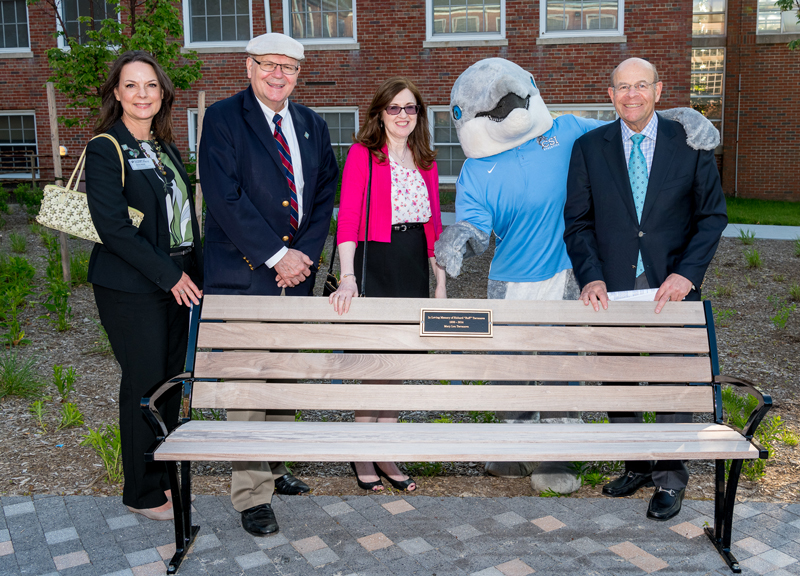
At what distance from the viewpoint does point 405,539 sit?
3.18 m

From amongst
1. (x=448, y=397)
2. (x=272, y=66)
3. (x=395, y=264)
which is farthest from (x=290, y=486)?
(x=272, y=66)

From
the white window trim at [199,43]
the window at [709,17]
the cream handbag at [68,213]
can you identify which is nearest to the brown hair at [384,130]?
the cream handbag at [68,213]

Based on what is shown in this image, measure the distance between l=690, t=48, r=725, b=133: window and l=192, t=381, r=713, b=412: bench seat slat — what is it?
20.4 meters

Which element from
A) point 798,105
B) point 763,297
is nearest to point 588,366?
point 763,297

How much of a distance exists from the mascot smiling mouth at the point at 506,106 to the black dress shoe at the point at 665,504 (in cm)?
187

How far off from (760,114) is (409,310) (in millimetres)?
20274

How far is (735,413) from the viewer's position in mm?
4223

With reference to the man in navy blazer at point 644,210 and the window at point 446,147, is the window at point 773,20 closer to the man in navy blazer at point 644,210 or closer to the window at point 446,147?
the window at point 446,147

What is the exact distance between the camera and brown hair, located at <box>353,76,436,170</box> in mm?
3453

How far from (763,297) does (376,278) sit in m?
5.63

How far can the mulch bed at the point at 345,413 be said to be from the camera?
3746mm

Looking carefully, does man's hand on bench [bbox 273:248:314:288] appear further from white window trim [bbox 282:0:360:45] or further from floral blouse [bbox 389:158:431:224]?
white window trim [bbox 282:0:360:45]

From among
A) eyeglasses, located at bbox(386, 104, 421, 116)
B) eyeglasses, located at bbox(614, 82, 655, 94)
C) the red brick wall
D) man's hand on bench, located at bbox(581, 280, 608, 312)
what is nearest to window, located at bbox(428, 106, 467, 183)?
the red brick wall

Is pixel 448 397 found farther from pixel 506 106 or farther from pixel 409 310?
pixel 506 106
